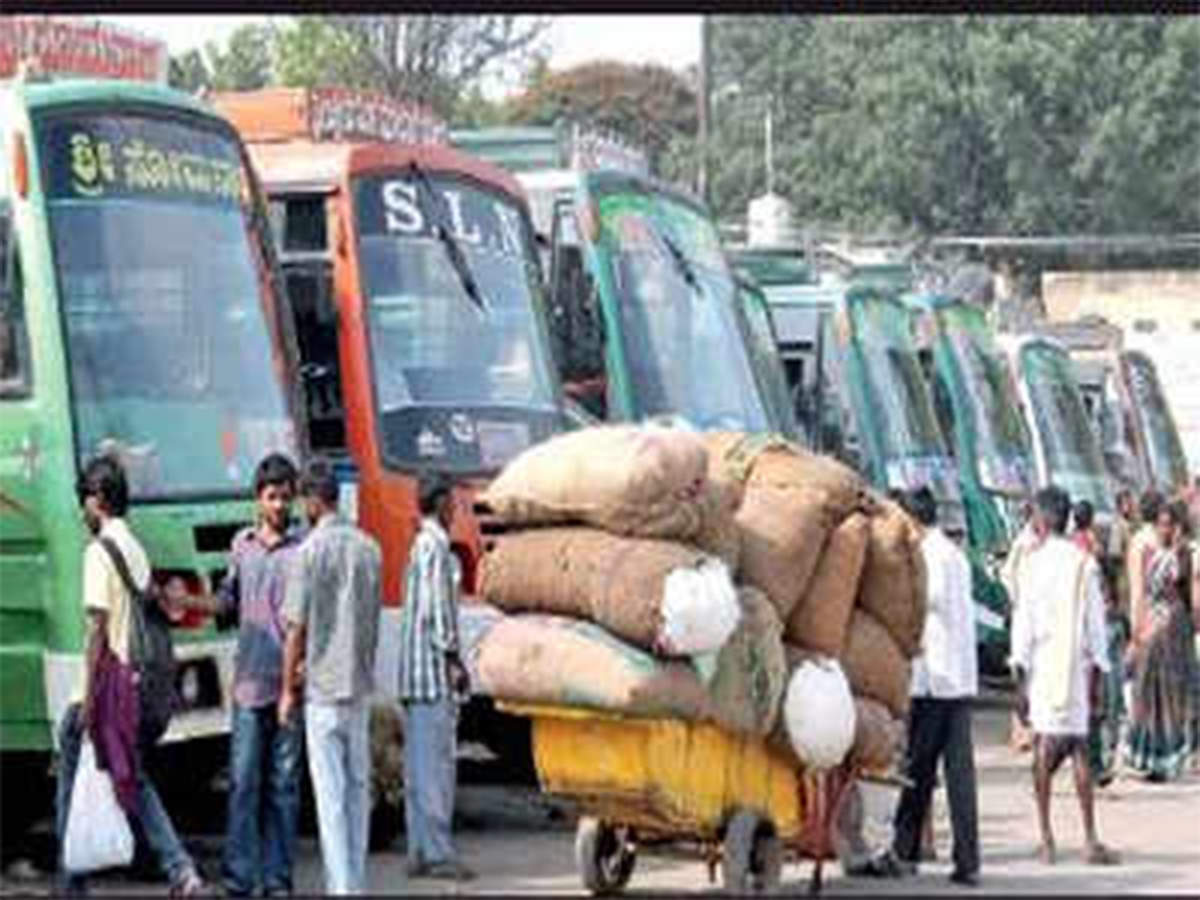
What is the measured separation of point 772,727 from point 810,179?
42357 millimetres

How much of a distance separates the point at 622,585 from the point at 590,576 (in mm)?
148

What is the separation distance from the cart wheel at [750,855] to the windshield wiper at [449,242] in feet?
12.2

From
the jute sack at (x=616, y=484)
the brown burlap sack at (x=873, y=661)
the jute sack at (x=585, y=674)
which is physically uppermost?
the jute sack at (x=616, y=484)

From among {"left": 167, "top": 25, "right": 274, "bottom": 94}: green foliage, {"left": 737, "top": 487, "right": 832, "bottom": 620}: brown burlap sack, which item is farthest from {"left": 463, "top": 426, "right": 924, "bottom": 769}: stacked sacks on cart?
{"left": 167, "top": 25, "right": 274, "bottom": 94}: green foliage

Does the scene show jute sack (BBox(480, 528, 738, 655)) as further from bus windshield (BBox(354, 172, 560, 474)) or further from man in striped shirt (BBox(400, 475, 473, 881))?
bus windshield (BBox(354, 172, 560, 474))

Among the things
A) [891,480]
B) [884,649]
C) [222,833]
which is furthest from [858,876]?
[891,480]

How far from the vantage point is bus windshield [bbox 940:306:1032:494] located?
22.2 meters

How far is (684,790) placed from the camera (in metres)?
10.4

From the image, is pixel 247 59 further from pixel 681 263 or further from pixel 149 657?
pixel 149 657

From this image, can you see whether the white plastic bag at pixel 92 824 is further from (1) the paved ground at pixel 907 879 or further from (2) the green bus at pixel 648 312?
(2) the green bus at pixel 648 312

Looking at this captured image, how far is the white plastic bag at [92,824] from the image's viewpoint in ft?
33.9

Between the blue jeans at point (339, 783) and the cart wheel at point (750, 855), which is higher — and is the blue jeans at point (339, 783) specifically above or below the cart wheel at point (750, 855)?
above

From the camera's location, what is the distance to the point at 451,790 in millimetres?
12031

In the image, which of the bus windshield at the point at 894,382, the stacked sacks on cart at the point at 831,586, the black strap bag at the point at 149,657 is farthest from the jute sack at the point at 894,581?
the bus windshield at the point at 894,382
